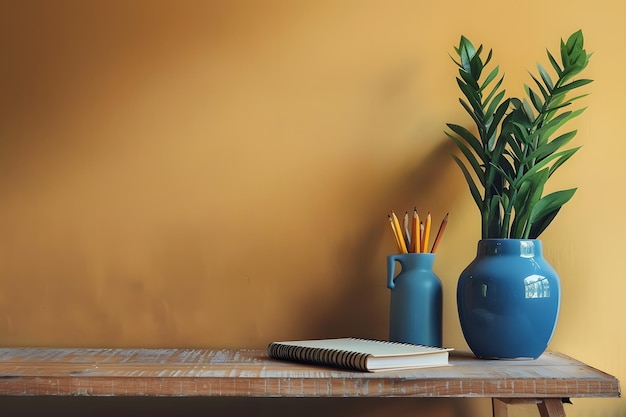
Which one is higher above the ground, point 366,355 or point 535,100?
point 535,100

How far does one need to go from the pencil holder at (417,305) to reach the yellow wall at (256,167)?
6.7 inches

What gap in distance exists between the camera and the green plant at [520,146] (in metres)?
1.40

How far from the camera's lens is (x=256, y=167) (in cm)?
163

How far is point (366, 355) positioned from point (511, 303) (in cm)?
33

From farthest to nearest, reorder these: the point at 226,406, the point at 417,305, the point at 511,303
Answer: the point at 226,406
the point at 417,305
the point at 511,303

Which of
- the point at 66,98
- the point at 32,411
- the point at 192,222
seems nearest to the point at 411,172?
the point at 192,222

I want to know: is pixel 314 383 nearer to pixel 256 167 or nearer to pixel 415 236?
pixel 415 236

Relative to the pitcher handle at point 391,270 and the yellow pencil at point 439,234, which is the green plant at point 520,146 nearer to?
the yellow pencil at point 439,234

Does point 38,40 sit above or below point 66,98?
above

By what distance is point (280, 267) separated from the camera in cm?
162

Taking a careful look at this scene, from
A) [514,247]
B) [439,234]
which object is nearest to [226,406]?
[439,234]

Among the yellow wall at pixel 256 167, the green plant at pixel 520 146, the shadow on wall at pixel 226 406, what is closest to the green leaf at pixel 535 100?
the green plant at pixel 520 146

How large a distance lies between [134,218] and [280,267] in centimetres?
35

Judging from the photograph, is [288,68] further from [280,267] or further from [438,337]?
[438,337]
